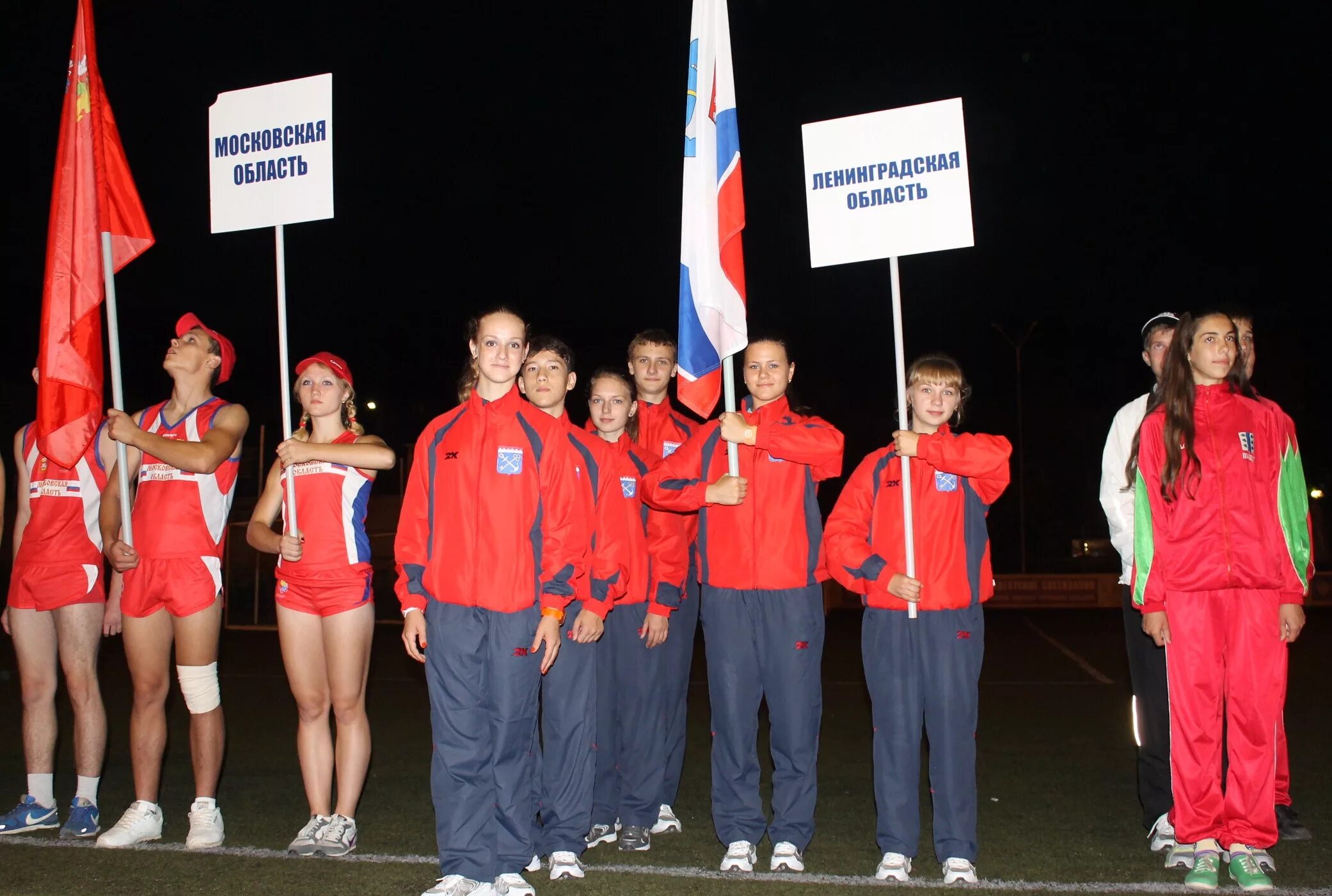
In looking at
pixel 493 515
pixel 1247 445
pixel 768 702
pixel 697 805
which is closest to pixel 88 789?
pixel 493 515

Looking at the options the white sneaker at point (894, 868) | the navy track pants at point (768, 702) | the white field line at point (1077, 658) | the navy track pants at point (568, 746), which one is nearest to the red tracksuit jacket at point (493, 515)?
the navy track pants at point (568, 746)

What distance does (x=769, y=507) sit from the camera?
14.1 ft

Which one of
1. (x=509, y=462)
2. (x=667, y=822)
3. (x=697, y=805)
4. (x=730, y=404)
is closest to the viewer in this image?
(x=509, y=462)

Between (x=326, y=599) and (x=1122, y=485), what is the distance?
3.13 m

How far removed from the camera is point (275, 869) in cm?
403

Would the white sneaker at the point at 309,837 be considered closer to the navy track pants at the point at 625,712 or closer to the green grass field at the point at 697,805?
the green grass field at the point at 697,805

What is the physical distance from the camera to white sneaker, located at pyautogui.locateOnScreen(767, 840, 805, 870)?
404cm

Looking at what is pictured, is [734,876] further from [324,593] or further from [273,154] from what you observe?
[273,154]

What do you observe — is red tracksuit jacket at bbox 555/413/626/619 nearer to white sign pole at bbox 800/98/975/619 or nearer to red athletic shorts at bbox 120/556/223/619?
white sign pole at bbox 800/98/975/619

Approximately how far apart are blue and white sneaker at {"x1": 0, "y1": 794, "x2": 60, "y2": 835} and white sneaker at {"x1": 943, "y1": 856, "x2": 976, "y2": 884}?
3.57 m

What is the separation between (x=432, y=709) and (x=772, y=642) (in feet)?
4.19

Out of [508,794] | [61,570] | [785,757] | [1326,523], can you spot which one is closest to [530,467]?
[508,794]

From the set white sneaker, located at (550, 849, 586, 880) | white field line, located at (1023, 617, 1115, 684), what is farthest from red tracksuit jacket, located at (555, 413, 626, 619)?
white field line, located at (1023, 617, 1115, 684)

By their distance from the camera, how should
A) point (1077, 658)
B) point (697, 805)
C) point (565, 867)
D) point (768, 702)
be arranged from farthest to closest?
1. point (1077, 658)
2. point (697, 805)
3. point (768, 702)
4. point (565, 867)
